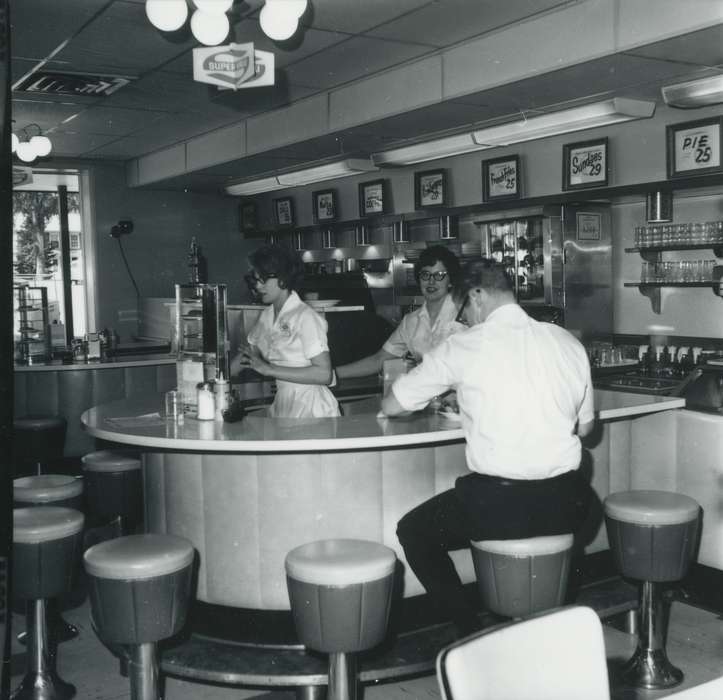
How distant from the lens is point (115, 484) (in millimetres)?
4426

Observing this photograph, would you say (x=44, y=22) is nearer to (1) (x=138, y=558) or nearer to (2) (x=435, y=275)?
(2) (x=435, y=275)

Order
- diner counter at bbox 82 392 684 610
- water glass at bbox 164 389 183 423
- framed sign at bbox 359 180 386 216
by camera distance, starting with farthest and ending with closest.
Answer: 1. framed sign at bbox 359 180 386 216
2. water glass at bbox 164 389 183 423
3. diner counter at bbox 82 392 684 610

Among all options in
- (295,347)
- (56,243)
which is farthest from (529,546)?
(56,243)

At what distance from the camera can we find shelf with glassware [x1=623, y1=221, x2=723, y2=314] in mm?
6293

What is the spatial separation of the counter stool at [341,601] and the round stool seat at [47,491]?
1.51 metres

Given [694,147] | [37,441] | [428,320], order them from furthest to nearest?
[37,441] → [694,147] → [428,320]

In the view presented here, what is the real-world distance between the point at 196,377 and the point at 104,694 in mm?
1353

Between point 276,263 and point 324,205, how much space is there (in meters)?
5.70

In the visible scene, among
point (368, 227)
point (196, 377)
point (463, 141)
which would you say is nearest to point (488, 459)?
point (196, 377)

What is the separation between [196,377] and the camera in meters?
3.91

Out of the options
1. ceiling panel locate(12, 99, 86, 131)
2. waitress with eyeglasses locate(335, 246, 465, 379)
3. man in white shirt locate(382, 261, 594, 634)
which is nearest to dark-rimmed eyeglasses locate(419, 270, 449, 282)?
waitress with eyeglasses locate(335, 246, 465, 379)

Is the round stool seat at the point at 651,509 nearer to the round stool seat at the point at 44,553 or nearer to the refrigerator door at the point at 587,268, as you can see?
the round stool seat at the point at 44,553

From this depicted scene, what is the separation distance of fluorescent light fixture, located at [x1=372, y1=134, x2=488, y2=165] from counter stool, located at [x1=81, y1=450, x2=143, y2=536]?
3321 millimetres

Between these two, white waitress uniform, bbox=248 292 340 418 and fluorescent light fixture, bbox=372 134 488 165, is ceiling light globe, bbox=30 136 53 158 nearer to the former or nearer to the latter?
fluorescent light fixture, bbox=372 134 488 165
